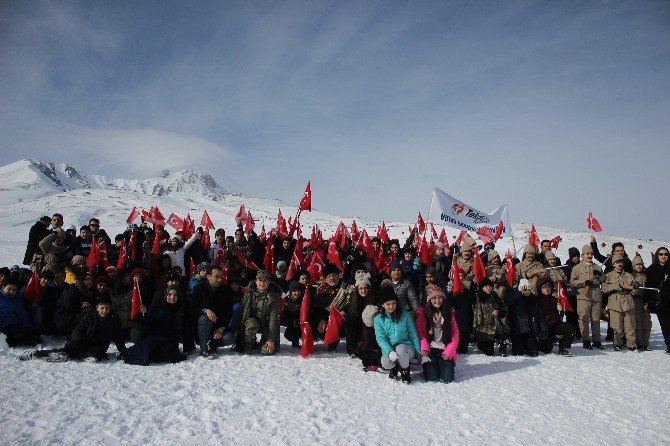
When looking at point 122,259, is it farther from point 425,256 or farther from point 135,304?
point 425,256

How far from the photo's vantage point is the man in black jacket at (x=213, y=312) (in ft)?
22.4

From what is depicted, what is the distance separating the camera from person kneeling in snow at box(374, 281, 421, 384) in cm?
595

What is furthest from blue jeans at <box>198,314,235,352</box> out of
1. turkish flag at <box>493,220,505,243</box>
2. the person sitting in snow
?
turkish flag at <box>493,220,505,243</box>

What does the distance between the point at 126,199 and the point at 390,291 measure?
4582 cm

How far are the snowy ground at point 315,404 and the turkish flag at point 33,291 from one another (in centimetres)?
116

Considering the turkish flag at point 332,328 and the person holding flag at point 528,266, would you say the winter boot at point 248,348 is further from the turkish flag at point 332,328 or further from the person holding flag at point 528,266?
the person holding flag at point 528,266

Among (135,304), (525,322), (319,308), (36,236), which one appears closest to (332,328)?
(319,308)

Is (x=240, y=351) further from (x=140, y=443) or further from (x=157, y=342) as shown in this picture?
(x=140, y=443)

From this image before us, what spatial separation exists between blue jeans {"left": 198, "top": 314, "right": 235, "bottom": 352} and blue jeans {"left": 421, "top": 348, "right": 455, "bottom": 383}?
3.37 meters

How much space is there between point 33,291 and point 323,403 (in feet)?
19.1

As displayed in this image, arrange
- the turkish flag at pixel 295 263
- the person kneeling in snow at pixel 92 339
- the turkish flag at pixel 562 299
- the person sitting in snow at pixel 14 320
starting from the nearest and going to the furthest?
the person kneeling in snow at pixel 92 339 < the person sitting in snow at pixel 14 320 < the turkish flag at pixel 562 299 < the turkish flag at pixel 295 263

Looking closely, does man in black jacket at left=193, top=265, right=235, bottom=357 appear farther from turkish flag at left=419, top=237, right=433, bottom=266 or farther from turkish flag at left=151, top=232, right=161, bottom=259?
turkish flag at left=419, top=237, right=433, bottom=266

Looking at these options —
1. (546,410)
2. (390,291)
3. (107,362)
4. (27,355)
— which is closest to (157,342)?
(107,362)

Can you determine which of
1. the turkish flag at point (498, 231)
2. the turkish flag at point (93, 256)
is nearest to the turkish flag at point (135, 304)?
the turkish flag at point (93, 256)
